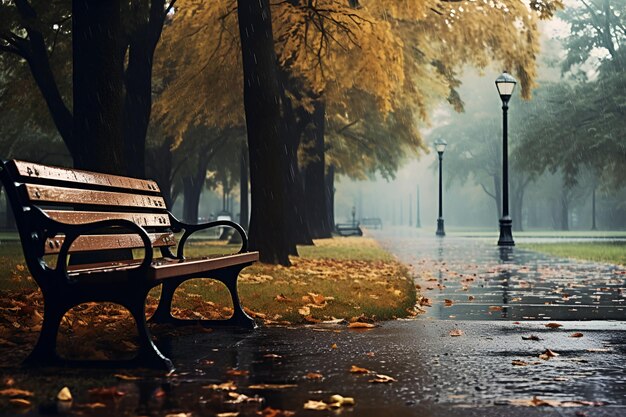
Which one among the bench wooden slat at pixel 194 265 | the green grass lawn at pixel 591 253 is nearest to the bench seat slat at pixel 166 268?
the bench wooden slat at pixel 194 265

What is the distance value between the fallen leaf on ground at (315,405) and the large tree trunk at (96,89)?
735 cm

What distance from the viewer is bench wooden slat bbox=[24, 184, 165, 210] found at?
6083 millimetres

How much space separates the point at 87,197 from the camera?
7031 millimetres

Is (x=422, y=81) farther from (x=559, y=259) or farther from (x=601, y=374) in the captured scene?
(x=601, y=374)

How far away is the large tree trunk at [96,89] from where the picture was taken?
11586 mm

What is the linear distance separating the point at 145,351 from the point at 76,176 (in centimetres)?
170

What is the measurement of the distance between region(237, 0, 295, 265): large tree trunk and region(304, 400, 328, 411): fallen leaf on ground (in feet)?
34.6

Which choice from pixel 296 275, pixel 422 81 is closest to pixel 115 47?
pixel 296 275

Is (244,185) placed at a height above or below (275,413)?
above

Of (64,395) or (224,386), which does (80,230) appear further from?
(224,386)

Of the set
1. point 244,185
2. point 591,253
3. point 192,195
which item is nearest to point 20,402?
point 591,253

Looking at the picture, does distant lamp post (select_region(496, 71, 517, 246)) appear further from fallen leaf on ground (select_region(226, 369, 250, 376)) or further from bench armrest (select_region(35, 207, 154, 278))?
bench armrest (select_region(35, 207, 154, 278))

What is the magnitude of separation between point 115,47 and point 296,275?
425cm

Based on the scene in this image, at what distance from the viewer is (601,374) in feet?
18.8
